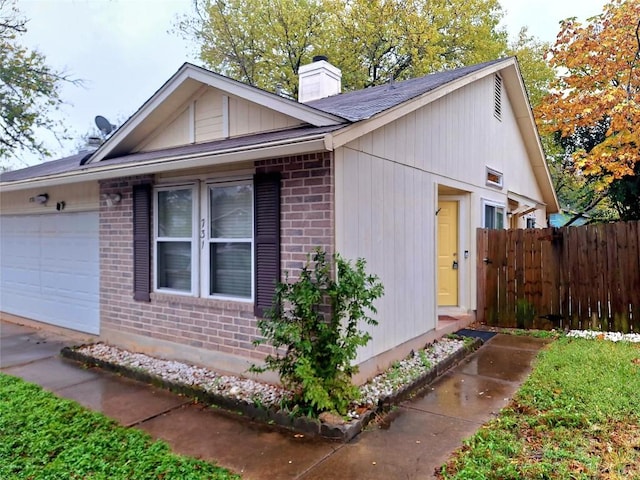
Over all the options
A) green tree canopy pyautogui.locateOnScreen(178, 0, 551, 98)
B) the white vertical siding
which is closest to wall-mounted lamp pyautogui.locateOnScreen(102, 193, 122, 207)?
the white vertical siding

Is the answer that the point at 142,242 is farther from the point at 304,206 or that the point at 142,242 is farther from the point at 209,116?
the point at 304,206

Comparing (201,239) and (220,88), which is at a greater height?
(220,88)

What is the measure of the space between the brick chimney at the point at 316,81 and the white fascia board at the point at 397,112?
343 cm

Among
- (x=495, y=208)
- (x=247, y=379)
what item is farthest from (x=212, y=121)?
(x=495, y=208)

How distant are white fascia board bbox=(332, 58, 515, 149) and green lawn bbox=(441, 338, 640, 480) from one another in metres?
2.74

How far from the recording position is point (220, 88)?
17.3 ft

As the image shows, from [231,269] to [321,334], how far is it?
172 cm

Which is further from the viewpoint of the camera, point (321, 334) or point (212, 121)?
point (212, 121)

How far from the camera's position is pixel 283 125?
5031 mm

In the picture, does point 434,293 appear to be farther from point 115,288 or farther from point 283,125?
point 115,288

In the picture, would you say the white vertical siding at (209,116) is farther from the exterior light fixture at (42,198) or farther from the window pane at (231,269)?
the exterior light fixture at (42,198)

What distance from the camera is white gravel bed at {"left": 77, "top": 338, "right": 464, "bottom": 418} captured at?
14.3 ft

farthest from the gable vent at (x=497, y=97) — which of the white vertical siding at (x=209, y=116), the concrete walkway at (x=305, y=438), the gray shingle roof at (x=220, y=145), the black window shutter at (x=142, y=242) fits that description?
the black window shutter at (x=142, y=242)

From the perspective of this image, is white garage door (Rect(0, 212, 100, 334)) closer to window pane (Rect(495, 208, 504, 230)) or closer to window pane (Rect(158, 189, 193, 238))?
window pane (Rect(158, 189, 193, 238))
